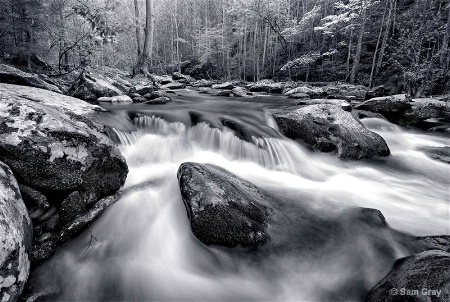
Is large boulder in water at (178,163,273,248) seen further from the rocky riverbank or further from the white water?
the white water

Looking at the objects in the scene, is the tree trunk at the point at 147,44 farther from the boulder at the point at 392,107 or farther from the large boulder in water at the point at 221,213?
the large boulder in water at the point at 221,213

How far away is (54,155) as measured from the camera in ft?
8.62

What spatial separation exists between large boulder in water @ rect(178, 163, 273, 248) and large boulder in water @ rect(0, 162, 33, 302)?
1.54 meters

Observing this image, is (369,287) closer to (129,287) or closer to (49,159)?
(129,287)

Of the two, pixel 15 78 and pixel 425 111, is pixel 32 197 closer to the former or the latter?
pixel 15 78

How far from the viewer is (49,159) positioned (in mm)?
2580

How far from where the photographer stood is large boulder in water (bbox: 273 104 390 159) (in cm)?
540

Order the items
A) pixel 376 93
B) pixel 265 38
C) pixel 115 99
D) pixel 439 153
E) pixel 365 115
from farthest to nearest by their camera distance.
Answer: pixel 265 38 < pixel 376 93 < pixel 115 99 < pixel 365 115 < pixel 439 153

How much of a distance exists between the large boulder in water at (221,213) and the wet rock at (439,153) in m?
5.49

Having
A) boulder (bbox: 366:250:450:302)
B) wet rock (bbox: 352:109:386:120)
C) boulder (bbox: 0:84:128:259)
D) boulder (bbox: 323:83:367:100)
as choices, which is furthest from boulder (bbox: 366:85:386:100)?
boulder (bbox: 0:84:128:259)

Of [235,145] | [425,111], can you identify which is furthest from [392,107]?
[235,145]

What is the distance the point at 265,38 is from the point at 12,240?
27.5 m

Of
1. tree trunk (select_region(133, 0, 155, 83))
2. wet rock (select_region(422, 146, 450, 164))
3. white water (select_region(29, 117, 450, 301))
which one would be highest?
tree trunk (select_region(133, 0, 155, 83))

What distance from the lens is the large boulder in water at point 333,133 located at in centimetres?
540
